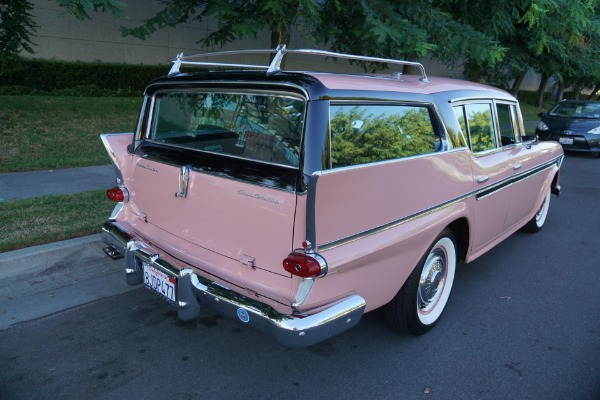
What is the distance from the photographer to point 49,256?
4277mm

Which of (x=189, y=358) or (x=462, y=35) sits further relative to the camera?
(x=462, y=35)

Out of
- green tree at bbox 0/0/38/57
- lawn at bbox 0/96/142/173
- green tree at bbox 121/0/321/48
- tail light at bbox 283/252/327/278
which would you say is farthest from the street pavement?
green tree at bbox 0/0/38/57

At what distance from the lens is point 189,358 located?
3.21 meters

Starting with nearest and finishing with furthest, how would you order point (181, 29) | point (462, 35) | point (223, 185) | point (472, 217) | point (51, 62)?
point (223, 185)
point (472, 217)
point (462, 35)
point (51, 62)
point (181, 29)

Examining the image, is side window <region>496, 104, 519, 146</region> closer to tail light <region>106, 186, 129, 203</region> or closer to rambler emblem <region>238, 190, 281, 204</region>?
rambler emblem <region>238, 190, 281, 204</region>

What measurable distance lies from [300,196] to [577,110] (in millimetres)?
13166

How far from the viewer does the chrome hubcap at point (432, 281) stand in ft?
11.7

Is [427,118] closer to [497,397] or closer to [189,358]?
[497,397]

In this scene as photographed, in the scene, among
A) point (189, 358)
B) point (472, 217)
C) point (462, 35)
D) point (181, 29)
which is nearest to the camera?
point (189, 358)

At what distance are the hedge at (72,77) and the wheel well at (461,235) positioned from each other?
9.83 m

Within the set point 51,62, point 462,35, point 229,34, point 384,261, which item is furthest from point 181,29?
point 384,261

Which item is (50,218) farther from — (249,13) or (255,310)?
(249,13)

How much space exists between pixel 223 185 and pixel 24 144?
655 cm

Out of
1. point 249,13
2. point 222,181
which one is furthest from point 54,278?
point 249,13
